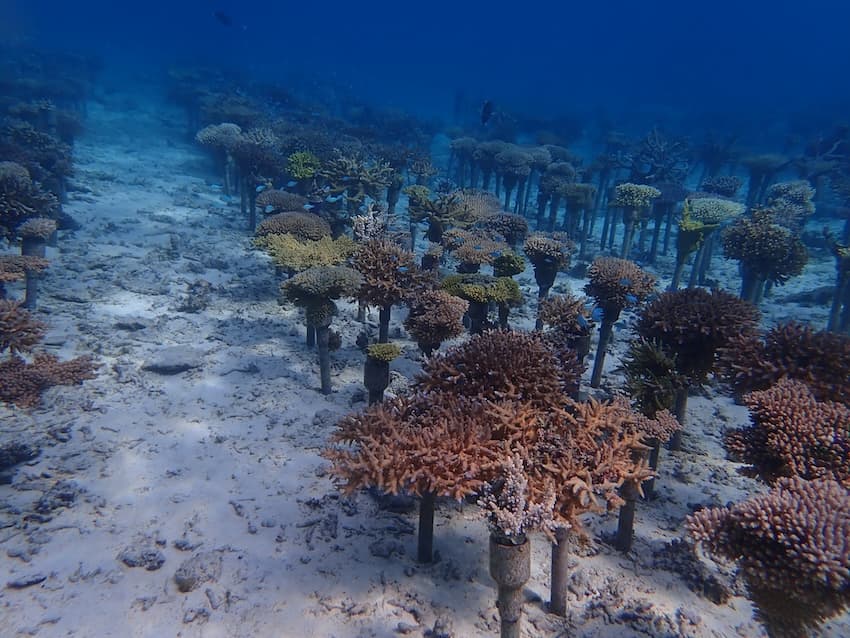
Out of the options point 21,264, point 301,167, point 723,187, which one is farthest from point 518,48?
point 21,264

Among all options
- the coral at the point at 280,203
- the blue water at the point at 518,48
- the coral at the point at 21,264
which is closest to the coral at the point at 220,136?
the coral at the point at 280,203

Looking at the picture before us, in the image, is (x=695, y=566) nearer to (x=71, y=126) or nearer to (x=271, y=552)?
(x=271, y=552)

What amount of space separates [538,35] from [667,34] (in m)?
30.9

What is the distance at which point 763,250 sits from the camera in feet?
37.0

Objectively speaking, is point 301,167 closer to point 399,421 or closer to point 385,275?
point 385,275

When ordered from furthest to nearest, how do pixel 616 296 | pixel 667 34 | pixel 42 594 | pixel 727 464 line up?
1. pixel 667 34
2. pixel 616 296
3. pixel 727 464
4. pixel 42 594

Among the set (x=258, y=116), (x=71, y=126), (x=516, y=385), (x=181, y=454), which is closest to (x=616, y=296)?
(x=516, y=385)

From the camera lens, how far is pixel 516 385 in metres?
5.24

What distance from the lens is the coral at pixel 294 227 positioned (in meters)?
10.5

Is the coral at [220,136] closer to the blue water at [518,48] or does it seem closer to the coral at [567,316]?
the coral at [567,316]

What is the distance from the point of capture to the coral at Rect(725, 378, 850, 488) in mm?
4164

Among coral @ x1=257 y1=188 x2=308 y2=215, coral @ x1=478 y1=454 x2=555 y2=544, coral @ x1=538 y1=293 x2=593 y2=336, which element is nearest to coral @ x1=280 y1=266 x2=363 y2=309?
coral @ x1=538 y1=293 x2=593 y2=336

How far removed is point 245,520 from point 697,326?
20.7 feet

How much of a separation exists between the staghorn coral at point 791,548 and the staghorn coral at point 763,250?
9.69 metres
